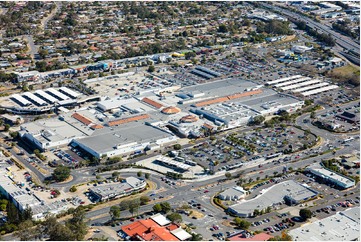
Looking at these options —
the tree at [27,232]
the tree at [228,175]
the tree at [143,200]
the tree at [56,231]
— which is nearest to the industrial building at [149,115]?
the tree at [228,175]

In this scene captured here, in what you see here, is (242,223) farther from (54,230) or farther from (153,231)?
(54,230)

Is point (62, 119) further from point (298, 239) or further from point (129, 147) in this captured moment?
point (298, 239)

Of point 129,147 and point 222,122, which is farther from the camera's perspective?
point 222,122

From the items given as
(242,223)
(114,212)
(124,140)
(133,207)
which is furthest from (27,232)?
(124,140)

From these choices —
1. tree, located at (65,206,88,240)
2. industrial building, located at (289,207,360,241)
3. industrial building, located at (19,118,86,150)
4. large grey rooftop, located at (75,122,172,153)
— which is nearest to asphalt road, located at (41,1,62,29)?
industrial building, located at (19,118,86,150)

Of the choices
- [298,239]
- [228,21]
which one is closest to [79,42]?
[228,21]

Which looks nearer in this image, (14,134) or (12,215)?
(12,215)
